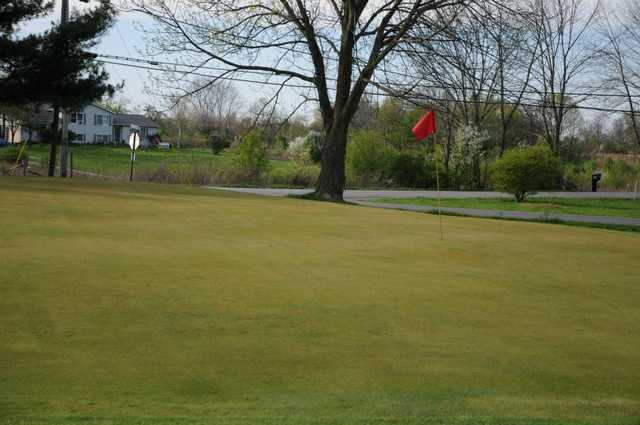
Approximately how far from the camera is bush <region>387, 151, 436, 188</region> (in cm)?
5688

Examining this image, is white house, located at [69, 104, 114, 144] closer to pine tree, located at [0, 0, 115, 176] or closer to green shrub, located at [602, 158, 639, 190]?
green shrub, located at [602, 158, 639, 190]

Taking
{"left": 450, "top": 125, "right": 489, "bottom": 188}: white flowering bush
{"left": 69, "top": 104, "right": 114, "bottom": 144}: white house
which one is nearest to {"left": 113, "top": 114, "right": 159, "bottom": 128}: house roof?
{"left": 69, "top": 104, "right": 114, "bottom": 144}: white house

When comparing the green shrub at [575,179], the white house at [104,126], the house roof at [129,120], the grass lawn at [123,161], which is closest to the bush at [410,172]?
the grass lawn at [123,161]

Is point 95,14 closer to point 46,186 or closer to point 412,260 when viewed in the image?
point 46,186

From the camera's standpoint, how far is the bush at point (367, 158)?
182 ft

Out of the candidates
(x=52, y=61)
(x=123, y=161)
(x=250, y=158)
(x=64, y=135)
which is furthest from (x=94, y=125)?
(x=52, y=61)

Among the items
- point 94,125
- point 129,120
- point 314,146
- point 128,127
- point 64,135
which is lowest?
point 64,135

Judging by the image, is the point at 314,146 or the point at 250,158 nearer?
the point at 250,158

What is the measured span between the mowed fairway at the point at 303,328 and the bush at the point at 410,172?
43892 millimetres

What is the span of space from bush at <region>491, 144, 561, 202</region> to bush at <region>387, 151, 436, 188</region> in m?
15.1

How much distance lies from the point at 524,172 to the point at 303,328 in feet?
116

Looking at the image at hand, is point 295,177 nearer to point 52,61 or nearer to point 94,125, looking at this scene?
point 52,61

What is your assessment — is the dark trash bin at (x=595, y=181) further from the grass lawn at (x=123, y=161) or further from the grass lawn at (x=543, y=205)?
the grass lawn at (x=123, y=161)

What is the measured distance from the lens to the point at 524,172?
4084 centimetres
